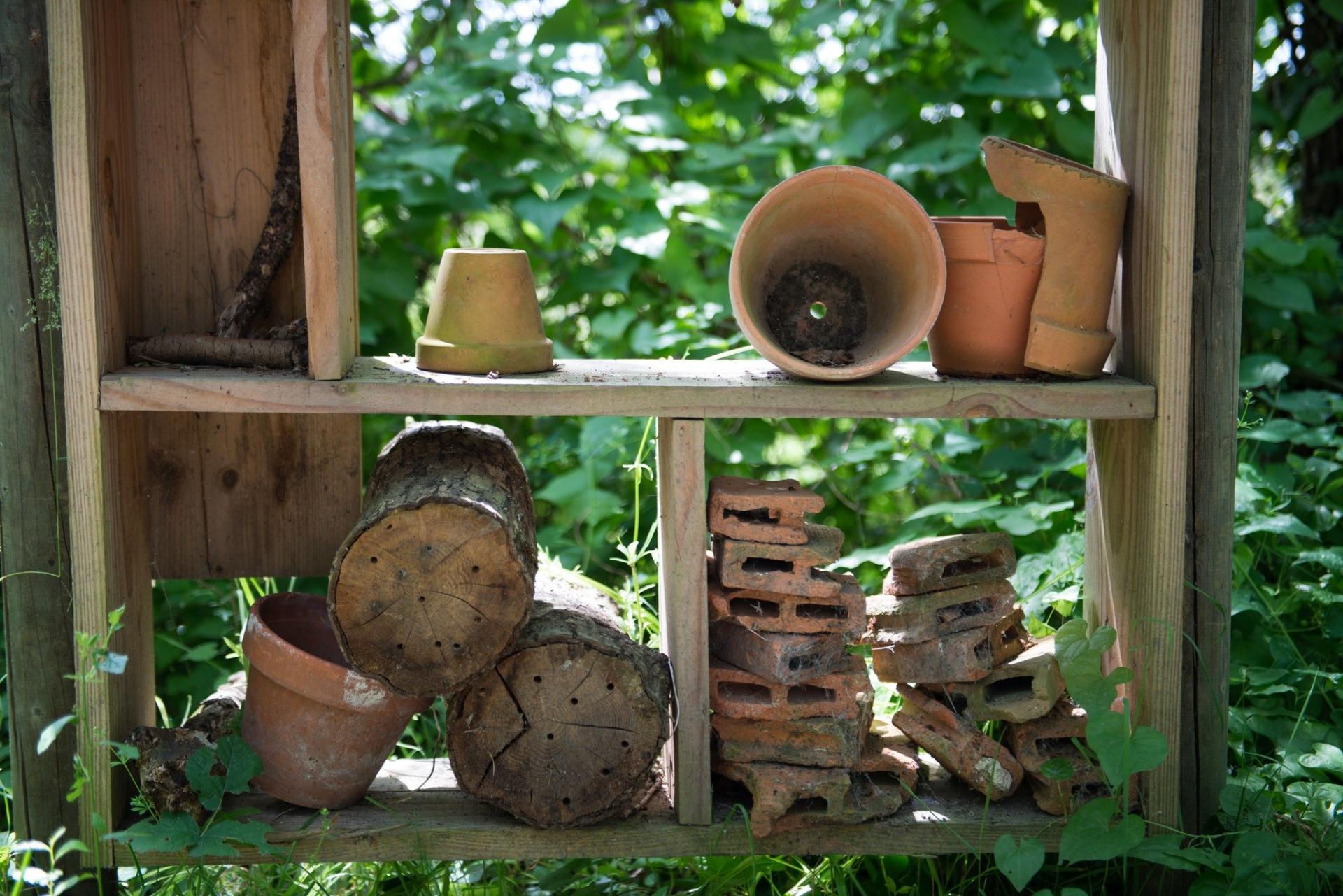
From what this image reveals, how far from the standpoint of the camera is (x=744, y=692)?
230 cm

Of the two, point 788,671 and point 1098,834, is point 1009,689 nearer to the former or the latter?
point 1098,834

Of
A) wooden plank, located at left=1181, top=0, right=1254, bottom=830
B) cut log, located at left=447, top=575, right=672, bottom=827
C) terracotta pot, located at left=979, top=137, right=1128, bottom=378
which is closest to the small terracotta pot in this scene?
cut log, located at left=447, top=575, right=672, bottom=827

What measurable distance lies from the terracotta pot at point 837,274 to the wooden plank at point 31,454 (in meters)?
1.30

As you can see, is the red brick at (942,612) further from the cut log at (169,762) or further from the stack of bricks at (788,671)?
the cut log at (169,762)

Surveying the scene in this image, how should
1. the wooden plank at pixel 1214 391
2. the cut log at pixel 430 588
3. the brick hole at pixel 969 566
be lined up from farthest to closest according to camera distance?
the brick hole at pixel 969 566, the wooden plank at pixel 1214 391, the cut log at pixel 430 588

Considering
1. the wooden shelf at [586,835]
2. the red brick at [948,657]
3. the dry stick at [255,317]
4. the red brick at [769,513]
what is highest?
the dry stick at [255,317]

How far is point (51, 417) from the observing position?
7.51ft

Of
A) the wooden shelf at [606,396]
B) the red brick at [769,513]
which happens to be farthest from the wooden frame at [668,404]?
the red brick at [769,513]

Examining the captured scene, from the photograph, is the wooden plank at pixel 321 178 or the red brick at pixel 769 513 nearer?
the wooden plank at pixel 321 178

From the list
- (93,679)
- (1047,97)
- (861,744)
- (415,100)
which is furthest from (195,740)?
(1047,97)

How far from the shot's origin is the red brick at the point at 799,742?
226 centimetres

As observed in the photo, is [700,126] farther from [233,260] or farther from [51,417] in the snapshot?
[51,417]

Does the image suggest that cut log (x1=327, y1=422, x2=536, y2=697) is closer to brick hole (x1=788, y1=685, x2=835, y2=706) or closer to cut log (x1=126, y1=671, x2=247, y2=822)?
cut log (x1=126, y1=671, x2=247, y2=822)

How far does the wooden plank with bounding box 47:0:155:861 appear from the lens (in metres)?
2.03
